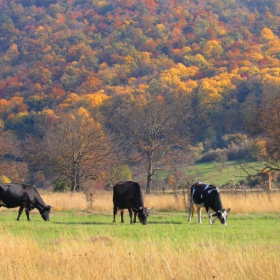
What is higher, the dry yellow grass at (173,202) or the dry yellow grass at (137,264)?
the dry yellow grass at (173,202)

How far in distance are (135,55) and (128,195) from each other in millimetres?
118498

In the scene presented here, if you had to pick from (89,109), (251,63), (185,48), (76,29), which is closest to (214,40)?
(185,48)

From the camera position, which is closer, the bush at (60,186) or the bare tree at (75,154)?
the bush at (60,186)

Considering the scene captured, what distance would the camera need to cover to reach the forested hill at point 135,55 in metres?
103

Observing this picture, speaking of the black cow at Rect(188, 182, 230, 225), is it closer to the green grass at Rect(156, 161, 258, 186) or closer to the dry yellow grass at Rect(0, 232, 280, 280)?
the dry yellow grass at Rect(0, 232, 280, 280)

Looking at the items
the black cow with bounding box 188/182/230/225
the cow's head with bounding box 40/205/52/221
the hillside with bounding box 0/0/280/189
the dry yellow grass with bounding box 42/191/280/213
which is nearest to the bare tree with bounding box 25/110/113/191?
the hillside with bounding box 0/0/280/189

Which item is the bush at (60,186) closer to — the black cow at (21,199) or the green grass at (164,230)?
the green grass at (164,230)

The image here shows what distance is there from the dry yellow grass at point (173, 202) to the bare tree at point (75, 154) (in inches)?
508

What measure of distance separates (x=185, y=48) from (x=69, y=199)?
118m

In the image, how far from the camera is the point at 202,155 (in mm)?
89000

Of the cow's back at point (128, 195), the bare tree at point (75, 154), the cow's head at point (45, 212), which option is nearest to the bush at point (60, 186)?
the bare tree at point (75, 154)

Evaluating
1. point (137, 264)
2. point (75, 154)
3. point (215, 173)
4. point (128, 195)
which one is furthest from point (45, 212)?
point (215, 173)

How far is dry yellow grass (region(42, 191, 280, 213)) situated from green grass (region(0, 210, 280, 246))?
1.56 metres

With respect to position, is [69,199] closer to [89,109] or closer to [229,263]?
[229,263]
